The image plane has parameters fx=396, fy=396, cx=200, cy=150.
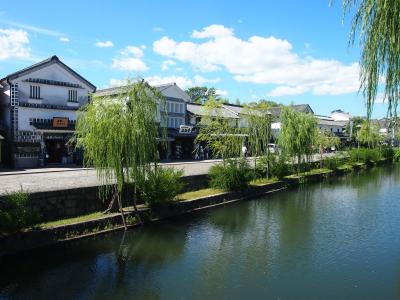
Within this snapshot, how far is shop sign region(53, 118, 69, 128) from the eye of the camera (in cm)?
2877

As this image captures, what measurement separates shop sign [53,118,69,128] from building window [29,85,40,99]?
2037mm

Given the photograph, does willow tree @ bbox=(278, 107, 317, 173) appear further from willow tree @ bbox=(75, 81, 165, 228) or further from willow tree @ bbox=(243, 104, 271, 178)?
willow tree @ bbox=(75, 81, 165, 228)

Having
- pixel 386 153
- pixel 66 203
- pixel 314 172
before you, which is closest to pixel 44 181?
pixel 66 203

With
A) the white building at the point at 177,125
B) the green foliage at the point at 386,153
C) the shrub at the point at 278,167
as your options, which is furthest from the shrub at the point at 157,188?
the green foliage at the point at 386,153

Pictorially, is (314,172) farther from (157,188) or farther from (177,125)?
(157,188)

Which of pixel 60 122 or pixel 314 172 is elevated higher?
pixel 60 122

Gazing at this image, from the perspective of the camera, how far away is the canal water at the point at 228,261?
9.20 m

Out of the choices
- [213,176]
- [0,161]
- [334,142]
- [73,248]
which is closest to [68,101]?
[0,161]

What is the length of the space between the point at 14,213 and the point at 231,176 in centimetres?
1154

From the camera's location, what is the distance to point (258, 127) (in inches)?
974

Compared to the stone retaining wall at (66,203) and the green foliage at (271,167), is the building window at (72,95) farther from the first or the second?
the stone retaining wall at (66,203)

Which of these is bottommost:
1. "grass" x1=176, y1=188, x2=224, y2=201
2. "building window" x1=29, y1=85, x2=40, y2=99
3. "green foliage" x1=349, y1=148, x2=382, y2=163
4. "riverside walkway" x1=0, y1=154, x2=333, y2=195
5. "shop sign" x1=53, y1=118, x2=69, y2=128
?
"grass" x1=176, y1=188, x2=224, y2=201

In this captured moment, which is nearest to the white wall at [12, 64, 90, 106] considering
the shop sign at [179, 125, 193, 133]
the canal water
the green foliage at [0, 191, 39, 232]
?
the shop sign at [179, 125, 193, 133]

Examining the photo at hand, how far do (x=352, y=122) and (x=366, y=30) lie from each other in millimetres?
60134
